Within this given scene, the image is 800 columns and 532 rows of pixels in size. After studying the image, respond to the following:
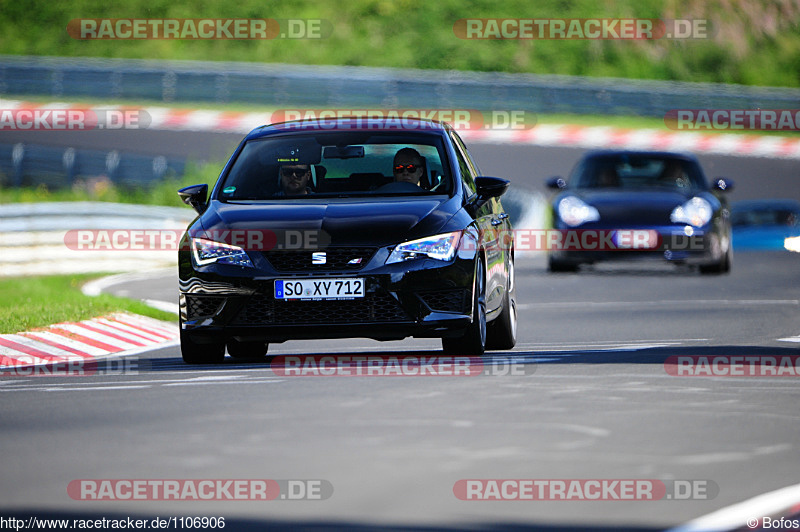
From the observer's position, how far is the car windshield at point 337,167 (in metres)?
11.2

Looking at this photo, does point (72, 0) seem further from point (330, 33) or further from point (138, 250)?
point (138, 250)

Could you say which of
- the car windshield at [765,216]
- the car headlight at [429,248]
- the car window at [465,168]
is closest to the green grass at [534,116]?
the car windshield at [765,216]

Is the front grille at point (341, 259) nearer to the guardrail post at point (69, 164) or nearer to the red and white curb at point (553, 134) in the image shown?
the guardrail post at point (69, 164)

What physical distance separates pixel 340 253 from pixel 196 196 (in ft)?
5.16

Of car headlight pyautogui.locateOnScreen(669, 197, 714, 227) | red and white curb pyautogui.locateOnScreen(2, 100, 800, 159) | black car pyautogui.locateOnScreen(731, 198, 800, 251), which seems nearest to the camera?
car headlight pyautogui.locateOnScreen(669, 197, 714, 227)

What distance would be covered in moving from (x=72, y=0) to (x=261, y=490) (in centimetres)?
5265

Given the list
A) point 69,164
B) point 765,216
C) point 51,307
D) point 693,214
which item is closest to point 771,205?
point 765,216

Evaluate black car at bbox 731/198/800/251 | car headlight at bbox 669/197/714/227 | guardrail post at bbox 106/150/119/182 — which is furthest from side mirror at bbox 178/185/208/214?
black car at bbox 731/198/800/251

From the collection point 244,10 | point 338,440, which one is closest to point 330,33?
point 244,10

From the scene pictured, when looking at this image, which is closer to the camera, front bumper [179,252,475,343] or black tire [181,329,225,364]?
front bumper [179,252,475,343]

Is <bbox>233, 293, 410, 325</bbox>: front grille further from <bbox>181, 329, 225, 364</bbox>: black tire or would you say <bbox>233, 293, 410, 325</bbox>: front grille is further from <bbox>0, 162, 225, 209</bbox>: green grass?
<bbox>0, 162, 225, 209</bbox>: green grass

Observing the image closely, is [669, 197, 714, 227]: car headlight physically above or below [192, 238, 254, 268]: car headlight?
above

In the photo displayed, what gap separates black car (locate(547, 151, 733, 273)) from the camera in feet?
65.5

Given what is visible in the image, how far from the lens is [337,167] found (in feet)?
37.1
